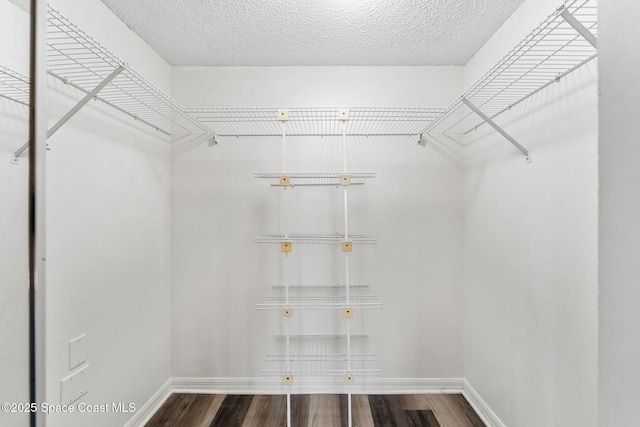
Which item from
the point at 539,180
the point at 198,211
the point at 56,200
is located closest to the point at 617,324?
the point at 539,180

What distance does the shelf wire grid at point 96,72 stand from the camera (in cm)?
102

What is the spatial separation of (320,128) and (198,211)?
1007mm

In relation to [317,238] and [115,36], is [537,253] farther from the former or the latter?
[115,36]

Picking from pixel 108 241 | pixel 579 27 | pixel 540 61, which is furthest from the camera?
pixel 108 241

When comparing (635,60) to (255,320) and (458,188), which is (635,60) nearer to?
(458,188)

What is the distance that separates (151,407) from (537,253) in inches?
88.6

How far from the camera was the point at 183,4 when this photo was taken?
1359 millimetres

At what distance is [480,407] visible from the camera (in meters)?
1.70

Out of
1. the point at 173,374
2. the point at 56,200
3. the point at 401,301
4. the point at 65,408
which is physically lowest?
the point at 173,374

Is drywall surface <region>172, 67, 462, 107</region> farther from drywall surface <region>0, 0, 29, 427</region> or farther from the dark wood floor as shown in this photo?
the dark wood floor

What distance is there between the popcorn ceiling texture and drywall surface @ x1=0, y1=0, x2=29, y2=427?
87cm

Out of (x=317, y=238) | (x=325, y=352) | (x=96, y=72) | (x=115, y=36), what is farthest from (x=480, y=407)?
(x=115, y=36)

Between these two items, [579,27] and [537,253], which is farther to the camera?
[537,253]

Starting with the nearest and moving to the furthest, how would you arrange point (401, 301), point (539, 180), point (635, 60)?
1. point (635, 60)
2. point (539, 180)
3. point (401, 301)
